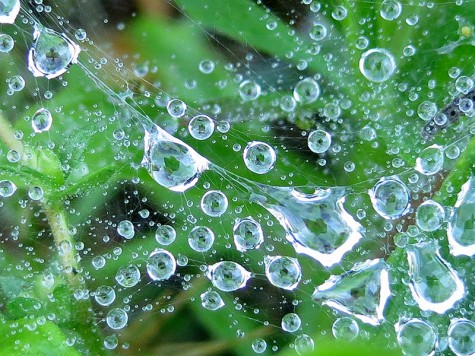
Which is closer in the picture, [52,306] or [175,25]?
[52,306]

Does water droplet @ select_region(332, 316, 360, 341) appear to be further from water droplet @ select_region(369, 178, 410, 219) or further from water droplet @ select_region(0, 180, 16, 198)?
water droplet @ select_region(0, 180, 16, 198)

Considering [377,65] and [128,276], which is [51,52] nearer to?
[128,276]

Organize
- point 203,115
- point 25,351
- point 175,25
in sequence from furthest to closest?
point 175,25 < point 203,115 < point 25,351

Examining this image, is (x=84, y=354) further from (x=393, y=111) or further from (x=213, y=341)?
(x=393, y=111)

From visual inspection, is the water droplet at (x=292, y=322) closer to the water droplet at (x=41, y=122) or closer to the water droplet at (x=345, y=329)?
the water droplet at (x=345, y=329)

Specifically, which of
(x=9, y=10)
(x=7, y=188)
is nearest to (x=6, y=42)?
(x=9, y=10)

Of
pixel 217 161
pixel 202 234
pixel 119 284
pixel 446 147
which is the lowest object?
pixel 119 284

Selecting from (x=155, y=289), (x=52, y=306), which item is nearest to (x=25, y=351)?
(x=52, y=306)
